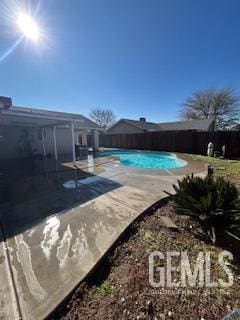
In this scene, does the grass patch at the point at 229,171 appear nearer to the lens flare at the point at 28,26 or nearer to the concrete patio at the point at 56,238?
the concrete patio at the point at 56,238

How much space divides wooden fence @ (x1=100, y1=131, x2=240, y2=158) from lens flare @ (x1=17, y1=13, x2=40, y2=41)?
14.1m

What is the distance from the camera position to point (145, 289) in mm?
2037

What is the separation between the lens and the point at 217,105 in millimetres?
30203

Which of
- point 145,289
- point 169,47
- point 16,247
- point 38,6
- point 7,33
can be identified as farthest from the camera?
point 169,47

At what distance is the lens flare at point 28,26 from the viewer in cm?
570

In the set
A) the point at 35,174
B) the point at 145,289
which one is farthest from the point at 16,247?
the point at 35,174

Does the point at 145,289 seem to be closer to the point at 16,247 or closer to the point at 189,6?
the point at 16,247

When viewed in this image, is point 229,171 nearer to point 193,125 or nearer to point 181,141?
point 181,141

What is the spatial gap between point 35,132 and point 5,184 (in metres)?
9.26

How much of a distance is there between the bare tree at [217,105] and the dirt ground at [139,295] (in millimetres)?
33705

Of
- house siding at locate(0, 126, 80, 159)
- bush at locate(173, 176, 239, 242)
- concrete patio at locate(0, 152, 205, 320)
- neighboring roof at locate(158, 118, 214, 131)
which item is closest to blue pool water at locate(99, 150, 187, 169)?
concrete patio at locate(0, 152, 205, 320)

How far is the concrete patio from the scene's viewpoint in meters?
2.02

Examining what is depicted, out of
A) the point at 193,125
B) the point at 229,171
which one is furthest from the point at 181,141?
the point at 193,125

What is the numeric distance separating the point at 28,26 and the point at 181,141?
15.0m
